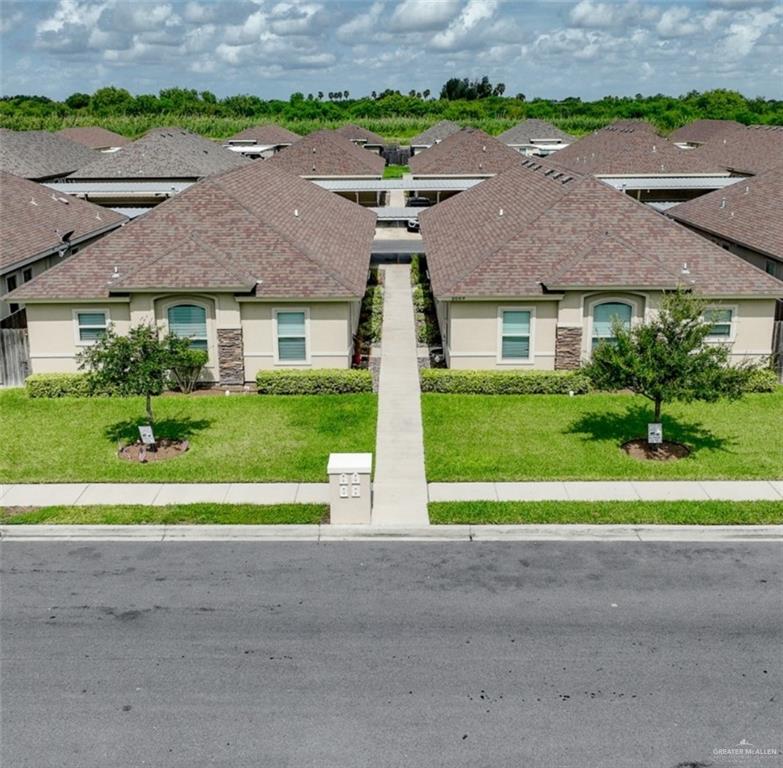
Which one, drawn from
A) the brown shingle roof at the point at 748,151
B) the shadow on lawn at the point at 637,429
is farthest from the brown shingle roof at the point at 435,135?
the shadow on lawn at the point at 637,429

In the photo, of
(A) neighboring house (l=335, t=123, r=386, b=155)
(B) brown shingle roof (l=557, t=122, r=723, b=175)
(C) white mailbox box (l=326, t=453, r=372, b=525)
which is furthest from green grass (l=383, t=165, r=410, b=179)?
(C) white mailbox box (l=326, t=453, r=372, b=525)

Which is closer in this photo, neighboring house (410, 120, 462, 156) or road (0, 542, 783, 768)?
road (0, 542, 783, 768)

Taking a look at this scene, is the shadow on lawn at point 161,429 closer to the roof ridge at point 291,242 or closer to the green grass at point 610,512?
the roof ridge at point 291,242

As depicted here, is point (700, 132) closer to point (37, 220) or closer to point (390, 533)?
point (37, 220)

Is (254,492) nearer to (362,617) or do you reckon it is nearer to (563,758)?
(362,617)

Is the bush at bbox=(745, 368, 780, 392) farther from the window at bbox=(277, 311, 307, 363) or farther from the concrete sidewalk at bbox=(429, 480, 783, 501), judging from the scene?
the window at bbox=(277, 311, 307, 363)

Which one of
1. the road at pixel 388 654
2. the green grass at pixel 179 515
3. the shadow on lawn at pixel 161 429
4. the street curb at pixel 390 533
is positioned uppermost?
the shadow on lawn at pixel 161 429
